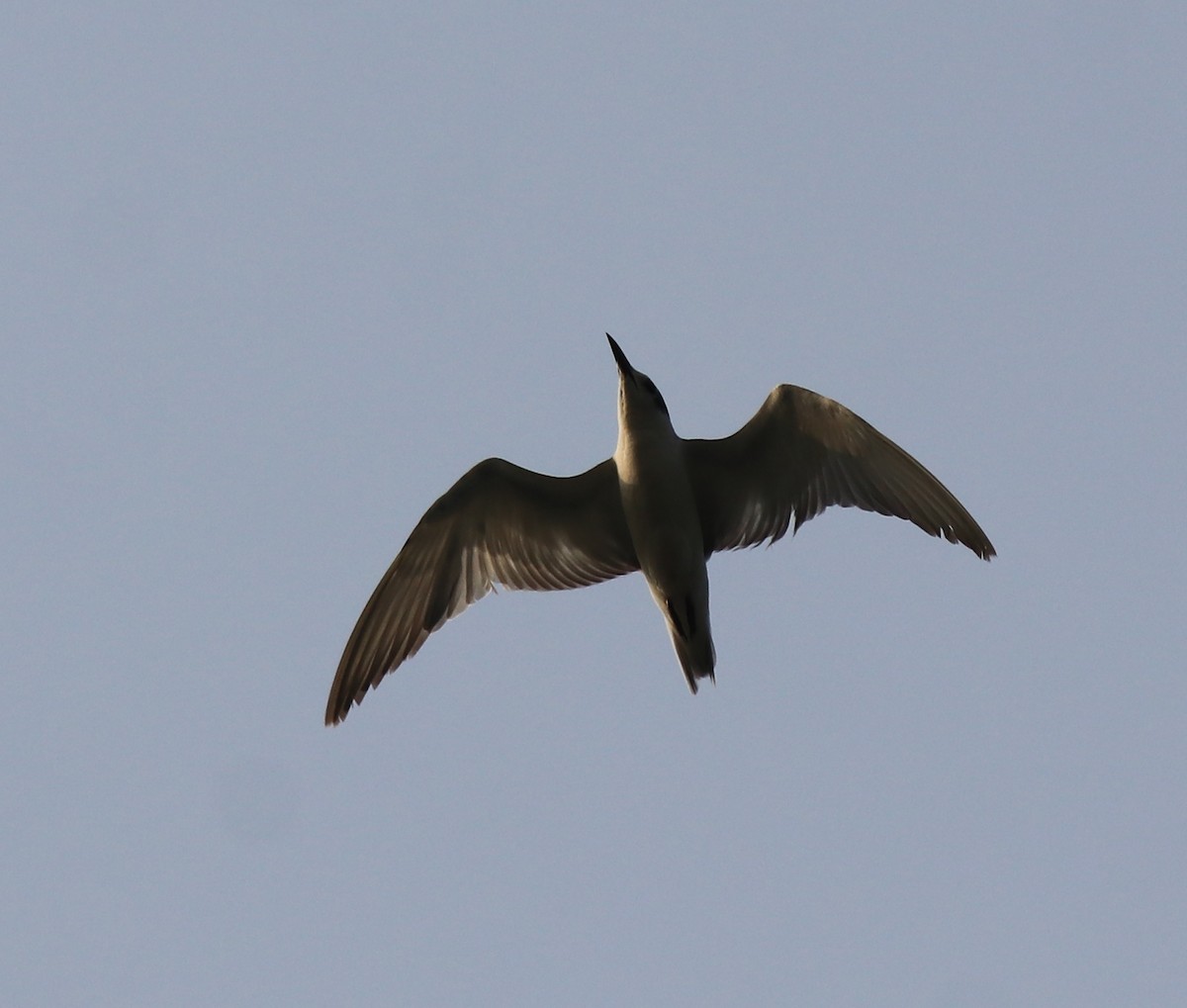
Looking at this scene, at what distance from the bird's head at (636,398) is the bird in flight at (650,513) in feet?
0.04

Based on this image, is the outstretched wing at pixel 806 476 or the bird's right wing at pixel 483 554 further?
the bird's right wing at pixel 483 554

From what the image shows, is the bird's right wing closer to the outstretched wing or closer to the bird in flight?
the bird in flight

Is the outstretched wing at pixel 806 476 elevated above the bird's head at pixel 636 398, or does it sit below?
below

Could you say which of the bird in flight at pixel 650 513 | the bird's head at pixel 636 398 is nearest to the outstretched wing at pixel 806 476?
the bird in flight at pixel 650 513

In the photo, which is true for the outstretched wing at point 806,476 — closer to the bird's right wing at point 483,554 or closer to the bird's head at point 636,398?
the bird's head at point 636,398

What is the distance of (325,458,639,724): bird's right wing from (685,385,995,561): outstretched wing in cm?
89

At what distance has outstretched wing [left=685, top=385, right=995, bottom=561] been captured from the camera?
→ 14.3 metres

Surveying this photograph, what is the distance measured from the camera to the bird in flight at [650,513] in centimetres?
1437

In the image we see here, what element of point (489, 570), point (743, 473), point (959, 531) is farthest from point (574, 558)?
point (959, 531)

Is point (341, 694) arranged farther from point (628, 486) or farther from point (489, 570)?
point (628, 486)

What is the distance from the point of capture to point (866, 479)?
14.6 meters

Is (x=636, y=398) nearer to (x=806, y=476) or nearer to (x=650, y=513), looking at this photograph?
(x=650, y=513)

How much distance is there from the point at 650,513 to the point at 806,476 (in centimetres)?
137

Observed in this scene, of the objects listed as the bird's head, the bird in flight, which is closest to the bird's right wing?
the bird in flight
